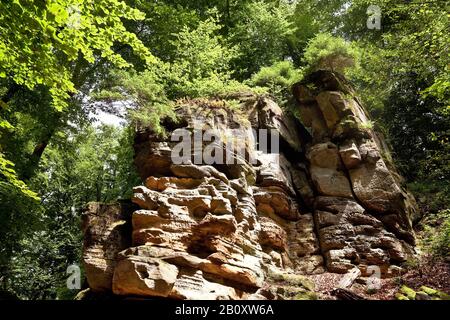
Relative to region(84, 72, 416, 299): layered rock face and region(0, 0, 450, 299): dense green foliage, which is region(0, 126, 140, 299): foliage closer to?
region(0, 0, 450, 299): dense green foliage

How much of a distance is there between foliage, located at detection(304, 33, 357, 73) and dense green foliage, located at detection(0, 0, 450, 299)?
48 mm

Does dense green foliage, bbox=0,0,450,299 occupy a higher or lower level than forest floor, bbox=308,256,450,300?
higher

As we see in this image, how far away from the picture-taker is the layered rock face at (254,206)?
26.2 feet

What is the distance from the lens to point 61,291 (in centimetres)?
1748

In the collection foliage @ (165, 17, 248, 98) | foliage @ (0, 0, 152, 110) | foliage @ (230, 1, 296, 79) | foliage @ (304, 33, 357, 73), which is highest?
foliage @ (230, 1, 296, 79)

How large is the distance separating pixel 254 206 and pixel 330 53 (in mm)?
7800

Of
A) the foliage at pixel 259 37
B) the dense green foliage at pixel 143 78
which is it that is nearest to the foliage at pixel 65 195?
the dense green foliage at pixel 143 78

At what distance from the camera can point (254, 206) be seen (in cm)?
1038

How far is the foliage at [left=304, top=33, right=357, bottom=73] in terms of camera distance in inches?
564

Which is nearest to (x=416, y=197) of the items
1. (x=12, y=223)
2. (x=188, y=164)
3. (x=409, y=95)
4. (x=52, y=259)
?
(x=409, y=95)

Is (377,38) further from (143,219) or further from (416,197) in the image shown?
(143,219)

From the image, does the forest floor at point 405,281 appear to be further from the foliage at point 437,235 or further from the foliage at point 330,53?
the foliage at point 330,53

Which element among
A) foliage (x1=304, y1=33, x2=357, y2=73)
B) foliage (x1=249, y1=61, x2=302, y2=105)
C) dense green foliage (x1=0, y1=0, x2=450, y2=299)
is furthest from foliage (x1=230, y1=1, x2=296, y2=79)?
foliage (x1=304, y1=33, x2=357, y2=73)
